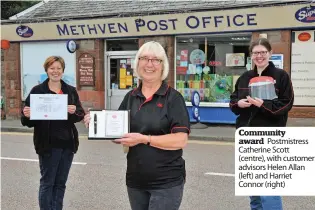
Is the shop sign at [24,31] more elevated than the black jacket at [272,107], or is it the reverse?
the shop sign at [24,31]

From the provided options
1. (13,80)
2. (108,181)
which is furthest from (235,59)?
(13,80)

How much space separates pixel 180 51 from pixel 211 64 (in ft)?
3.68

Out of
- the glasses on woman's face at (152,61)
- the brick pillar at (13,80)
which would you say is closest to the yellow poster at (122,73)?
the brick pillar at (13,80)

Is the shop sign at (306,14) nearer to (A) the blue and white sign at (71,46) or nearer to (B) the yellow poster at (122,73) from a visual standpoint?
(B) the yellow poster at (122,73)

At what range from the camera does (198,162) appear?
310 inches

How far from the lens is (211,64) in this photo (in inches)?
514

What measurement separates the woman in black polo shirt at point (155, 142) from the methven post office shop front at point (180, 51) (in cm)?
937

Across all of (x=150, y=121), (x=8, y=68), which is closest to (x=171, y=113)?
(x=150, y=121)

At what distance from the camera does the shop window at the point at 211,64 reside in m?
12.6

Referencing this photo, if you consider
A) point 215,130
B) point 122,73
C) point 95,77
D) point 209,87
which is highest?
point 122,73

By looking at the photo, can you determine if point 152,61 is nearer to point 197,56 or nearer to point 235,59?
point 235,59

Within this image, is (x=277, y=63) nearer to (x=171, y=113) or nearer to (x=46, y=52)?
(x=46, y=52)

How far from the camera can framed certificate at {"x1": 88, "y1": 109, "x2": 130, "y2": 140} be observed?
285 cm

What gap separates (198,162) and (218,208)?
275 cm
